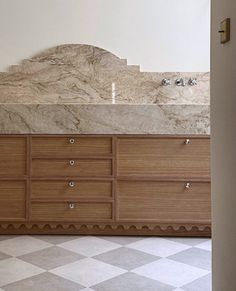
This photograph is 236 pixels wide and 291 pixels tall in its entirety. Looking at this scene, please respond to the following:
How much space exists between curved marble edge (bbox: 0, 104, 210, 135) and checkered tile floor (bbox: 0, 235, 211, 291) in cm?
80

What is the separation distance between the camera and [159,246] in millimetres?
2916

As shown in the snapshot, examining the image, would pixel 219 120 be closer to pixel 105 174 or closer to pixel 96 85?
pixel 105 174

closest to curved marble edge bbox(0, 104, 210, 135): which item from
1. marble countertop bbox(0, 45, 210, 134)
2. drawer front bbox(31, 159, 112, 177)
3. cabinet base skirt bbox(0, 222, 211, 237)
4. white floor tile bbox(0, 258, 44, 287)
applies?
drawer front bbox(31, 159, 112, 177)

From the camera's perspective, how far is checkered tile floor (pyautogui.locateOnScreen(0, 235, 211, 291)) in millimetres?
2234

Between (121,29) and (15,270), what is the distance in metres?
2.18

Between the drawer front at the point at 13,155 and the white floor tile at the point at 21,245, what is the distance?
48cm

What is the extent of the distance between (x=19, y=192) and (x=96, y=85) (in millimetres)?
1137

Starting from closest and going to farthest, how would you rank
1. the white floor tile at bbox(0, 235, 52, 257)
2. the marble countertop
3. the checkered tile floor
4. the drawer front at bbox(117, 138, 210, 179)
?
the checkered tile floor < the white floor tile at bbox(0, 235, 52, 257) < the drawer front at bbox(117, 138, 210, 179) < the marble countertop

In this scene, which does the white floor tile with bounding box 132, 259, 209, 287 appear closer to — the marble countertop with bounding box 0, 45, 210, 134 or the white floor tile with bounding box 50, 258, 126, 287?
the white floor tile with bounding box 50, 258, 126, 287

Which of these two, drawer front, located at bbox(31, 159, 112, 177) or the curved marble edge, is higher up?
the curved marble edge

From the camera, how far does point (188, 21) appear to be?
11.9 ft

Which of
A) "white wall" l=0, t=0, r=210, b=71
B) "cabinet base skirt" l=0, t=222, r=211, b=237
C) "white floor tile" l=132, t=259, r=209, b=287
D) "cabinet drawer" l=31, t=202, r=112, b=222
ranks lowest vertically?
"white floor tile" l=132, t=259, r=209, b=287

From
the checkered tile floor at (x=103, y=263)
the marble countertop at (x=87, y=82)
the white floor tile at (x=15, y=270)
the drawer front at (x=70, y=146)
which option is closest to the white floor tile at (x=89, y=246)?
the checkered tile floor at (x=103, y=263)

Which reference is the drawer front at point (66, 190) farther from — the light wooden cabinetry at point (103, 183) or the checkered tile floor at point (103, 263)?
the checkered tile floor at point (103, 263)
